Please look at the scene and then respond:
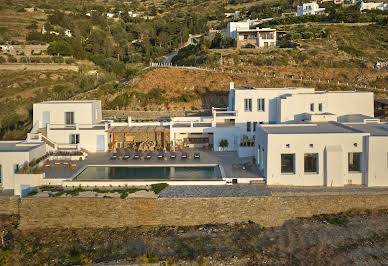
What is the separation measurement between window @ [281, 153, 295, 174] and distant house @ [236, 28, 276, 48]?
3691 cm

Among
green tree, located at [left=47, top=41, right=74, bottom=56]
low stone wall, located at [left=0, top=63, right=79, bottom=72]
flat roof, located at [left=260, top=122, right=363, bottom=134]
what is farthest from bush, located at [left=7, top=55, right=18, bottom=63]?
flat roof, located at [left=260, top=122, right=363, bottom=134]

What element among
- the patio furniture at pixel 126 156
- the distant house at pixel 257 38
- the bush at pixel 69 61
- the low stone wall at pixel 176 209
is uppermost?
the distant house at pixel 257 38

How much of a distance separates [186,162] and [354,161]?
9872 millimetres

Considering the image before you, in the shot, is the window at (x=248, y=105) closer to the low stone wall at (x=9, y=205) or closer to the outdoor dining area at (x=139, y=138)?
the outdoor dining area at (x=139, y=138)

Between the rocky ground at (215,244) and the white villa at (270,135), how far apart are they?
268 cm

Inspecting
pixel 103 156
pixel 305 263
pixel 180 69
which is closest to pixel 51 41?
pixel 180 69

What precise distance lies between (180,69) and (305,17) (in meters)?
30.3

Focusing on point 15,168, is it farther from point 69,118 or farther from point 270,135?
point 270,135

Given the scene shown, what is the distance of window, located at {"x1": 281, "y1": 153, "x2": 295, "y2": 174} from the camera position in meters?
18.8

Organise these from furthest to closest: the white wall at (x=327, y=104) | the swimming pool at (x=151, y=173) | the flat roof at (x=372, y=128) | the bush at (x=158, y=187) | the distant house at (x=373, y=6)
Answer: the distant house at (x=373, y=6) → the white wall at (x=327, y=104) → the swimming pool at (x=151, y=173) → the flat roof at (x=372, y=128) → the bush at (x=158, y=187)

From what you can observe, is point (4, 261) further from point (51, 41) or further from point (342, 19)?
point (342, 19)

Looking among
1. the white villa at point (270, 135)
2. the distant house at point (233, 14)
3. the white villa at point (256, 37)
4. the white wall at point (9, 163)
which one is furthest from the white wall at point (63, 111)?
the distant house at point (233, 14)

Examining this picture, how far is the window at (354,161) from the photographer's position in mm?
18875

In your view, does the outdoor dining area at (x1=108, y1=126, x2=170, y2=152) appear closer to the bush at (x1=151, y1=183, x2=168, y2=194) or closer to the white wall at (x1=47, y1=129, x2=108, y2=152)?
the white wall at (x1=47, y1=129, x2=108, y2=152)
